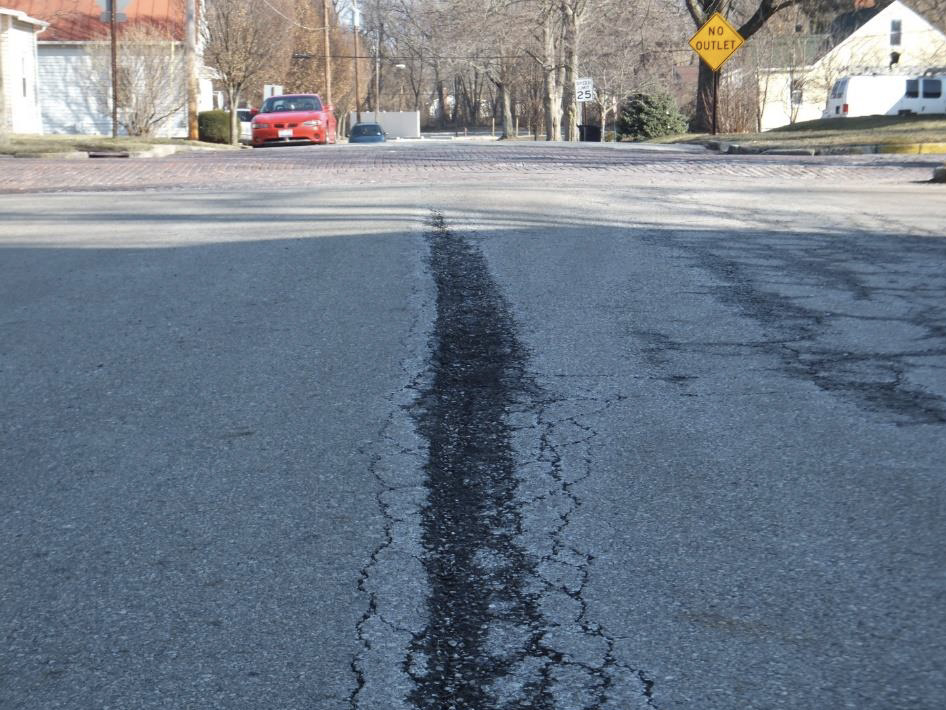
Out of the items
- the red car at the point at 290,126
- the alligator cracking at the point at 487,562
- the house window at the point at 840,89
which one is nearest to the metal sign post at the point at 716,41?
the red car at the point at 290,126

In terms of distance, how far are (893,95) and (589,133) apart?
12.9m

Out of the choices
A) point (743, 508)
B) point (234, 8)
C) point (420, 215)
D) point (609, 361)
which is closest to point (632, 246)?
point (420, 215)

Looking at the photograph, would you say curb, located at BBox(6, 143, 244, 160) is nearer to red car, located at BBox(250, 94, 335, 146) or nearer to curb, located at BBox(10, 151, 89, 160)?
curb, located at BBox(10, 151, 89, 160)

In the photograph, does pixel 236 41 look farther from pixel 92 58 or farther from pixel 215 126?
pixel 215 126

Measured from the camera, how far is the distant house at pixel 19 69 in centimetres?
3434

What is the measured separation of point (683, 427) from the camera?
16.2 ft

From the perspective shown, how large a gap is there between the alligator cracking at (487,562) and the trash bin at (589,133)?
47504 mm

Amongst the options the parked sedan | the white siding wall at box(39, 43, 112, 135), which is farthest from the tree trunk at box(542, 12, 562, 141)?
the white siding wall at box(39, 43, 112, 135)

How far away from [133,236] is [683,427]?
6.89 m

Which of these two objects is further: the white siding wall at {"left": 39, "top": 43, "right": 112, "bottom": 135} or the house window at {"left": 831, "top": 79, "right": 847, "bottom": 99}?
the house window at {"left": 831, "top": 79, "right": 847, "bottom": 99}

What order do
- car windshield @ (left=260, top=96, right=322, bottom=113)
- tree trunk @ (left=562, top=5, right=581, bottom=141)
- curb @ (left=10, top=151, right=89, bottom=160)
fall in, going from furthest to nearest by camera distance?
tree trunk @ (left=562, top=5, right=581, bottom=141) → car windshield @ (left=260, top=96, right=322, bottom=113) → curb @ (left=10, top=151, right=89, bottom=160)

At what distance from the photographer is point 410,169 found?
18234mm

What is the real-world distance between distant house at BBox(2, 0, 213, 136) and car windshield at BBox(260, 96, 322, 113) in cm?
537

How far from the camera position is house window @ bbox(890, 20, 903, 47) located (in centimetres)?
6407
